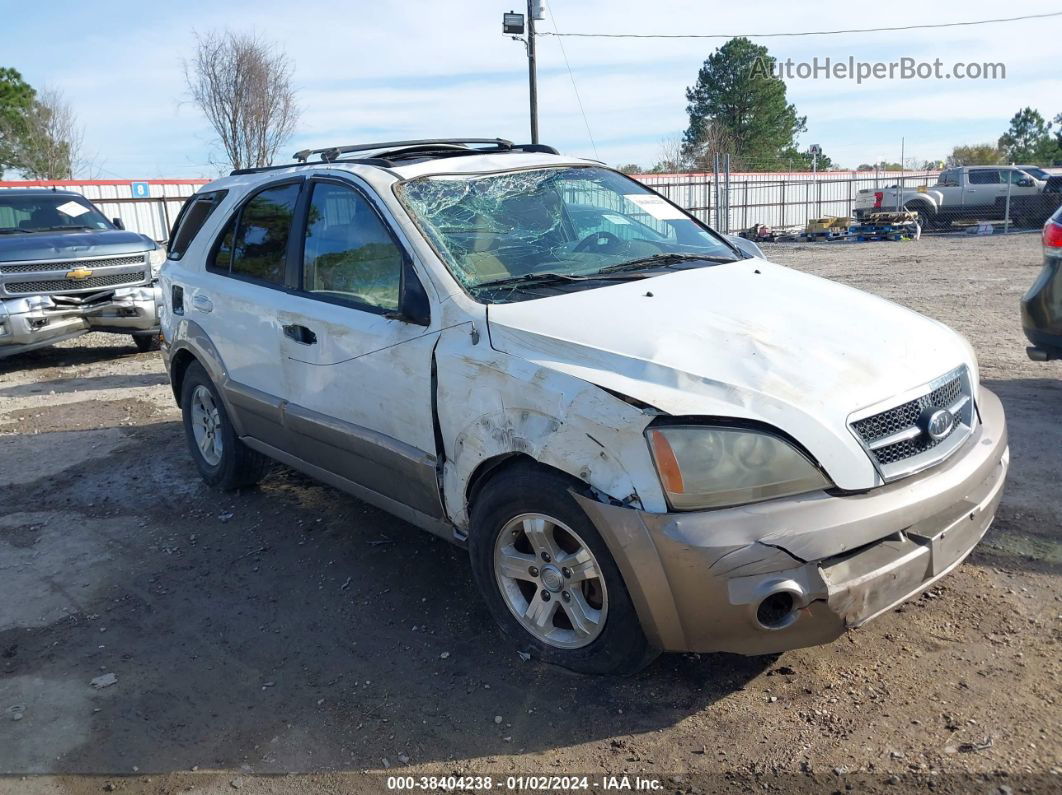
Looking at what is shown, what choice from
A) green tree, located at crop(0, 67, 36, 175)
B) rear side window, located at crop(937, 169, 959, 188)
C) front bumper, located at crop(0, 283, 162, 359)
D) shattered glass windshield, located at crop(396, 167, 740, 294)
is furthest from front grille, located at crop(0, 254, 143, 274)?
green tree, located at crop(0, 67, 36, 175)

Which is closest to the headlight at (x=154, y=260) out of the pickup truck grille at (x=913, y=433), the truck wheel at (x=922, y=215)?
the pickup truck grille at (x=913, y=433)

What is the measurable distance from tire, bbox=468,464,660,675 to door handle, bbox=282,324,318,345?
4.22 ft

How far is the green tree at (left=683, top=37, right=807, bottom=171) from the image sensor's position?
4734 cm

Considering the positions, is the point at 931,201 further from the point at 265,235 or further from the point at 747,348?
the point at 747,348

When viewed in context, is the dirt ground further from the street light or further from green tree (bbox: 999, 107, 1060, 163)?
green tree (bbox: 999, 107, 1060, 163)

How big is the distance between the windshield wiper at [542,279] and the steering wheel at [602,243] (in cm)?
27

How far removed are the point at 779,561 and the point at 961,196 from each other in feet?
85.2

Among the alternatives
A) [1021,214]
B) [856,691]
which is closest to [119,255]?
[856,691]

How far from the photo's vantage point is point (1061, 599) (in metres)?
3.48

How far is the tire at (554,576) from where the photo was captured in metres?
2.87

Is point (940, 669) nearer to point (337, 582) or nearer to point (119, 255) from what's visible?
point (337, 582)

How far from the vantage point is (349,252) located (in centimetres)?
399

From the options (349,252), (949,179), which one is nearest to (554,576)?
(349,252)

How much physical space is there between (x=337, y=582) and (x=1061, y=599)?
3039 mm
